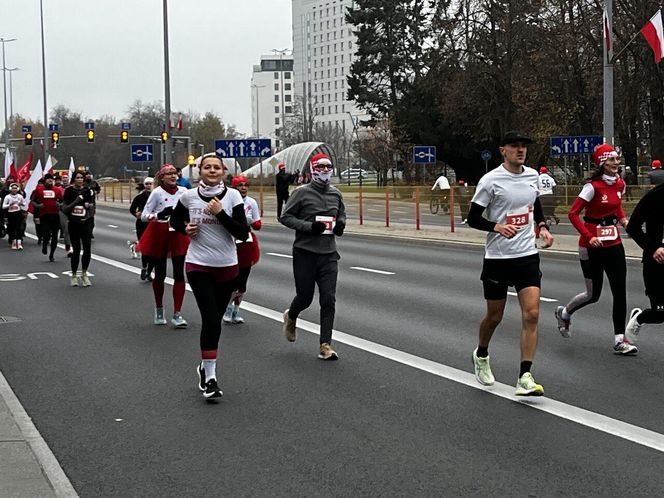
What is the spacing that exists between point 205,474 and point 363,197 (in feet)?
105

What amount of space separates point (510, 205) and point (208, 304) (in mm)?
2302

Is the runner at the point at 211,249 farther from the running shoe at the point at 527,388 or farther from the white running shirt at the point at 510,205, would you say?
the running shoe at the point at 527,388

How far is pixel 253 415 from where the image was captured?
722 centimetres

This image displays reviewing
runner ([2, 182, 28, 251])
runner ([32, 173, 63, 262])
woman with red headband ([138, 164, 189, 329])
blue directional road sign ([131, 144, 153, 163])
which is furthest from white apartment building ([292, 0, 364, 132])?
woman with red headband ([138, 164, 189, 329])

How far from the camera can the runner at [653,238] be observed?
28.6 feet

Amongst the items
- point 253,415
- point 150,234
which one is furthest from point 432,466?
point 150,234

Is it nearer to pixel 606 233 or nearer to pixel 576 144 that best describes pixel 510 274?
pixel 606 233

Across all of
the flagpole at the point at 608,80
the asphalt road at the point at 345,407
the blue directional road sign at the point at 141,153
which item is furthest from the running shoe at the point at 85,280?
the blue directional road sign at the point at 141,153

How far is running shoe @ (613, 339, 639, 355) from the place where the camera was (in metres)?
9.27

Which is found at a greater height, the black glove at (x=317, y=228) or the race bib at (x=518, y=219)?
the race bib at (x=518, y=219)

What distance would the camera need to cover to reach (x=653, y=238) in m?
8.78

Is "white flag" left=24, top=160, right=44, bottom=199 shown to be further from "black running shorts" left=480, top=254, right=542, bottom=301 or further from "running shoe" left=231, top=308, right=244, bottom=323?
"black running shorts" left=480, top=254, right=542, bottom=301

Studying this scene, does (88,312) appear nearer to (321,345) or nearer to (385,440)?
(321,345)

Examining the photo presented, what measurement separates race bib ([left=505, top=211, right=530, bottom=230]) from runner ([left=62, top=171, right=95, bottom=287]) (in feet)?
29.1
